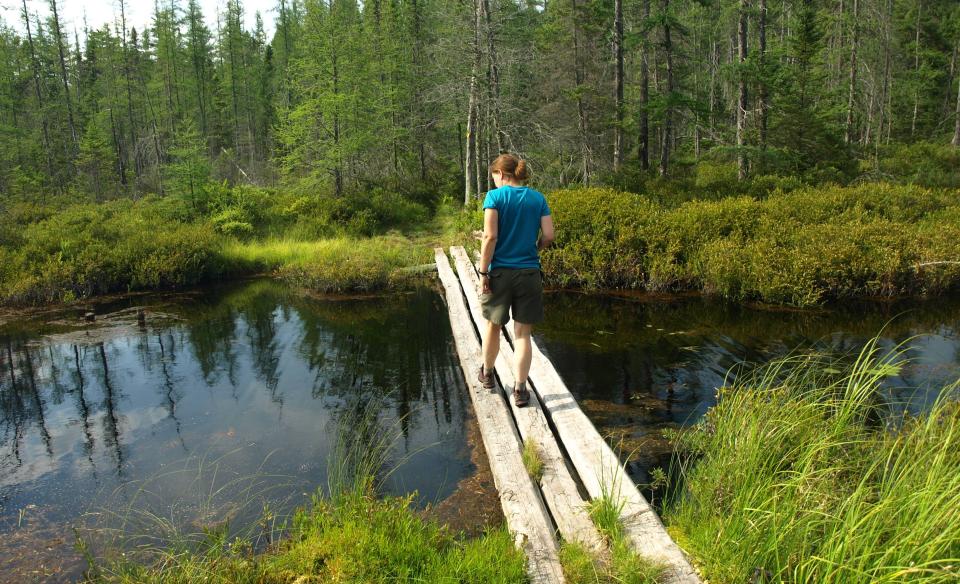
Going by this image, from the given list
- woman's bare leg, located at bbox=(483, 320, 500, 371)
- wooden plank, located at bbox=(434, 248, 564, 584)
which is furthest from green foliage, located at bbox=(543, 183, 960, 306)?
woman's bare leg, located at bbox=(483, 320, 500, 371)

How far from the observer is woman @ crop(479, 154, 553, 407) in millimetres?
5203

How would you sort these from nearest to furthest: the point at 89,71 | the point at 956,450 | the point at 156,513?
the point at 956,450, the point at 156,513, the point at 89,71

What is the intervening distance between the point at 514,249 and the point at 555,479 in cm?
193

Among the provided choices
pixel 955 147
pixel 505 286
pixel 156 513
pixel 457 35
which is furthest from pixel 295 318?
pixel 955 147

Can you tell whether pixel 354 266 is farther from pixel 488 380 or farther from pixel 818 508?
pixel 818 508

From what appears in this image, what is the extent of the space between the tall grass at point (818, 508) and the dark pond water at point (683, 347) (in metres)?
1.42

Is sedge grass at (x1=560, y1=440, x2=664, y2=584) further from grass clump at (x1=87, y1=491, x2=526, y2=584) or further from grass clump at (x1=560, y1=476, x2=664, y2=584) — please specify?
grass clump at (x1=87, y1=491, x2=526, y2=584)

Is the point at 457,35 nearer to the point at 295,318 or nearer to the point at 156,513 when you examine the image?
the point at 295,318

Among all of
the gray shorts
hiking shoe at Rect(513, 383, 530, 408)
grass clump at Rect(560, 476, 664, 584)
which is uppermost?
the gray shorts

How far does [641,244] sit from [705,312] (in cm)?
233

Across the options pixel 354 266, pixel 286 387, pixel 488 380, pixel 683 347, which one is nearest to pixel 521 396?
pixel 488 380

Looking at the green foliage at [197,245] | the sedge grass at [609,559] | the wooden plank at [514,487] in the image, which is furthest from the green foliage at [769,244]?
the sedge grass at [609,559]

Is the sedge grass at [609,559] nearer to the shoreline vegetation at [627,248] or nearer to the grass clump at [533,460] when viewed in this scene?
the grass clump at [533,460]

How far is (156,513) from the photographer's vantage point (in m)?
5.32
